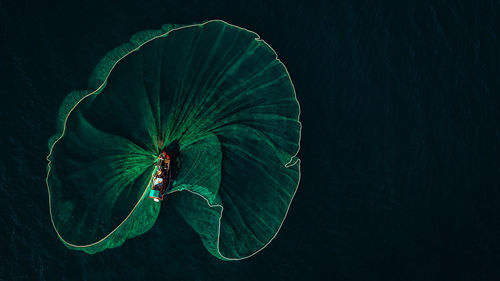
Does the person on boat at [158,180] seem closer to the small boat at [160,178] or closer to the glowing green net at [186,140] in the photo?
the small boat at [160,178]

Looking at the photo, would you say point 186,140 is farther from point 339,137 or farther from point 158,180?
point 339,137

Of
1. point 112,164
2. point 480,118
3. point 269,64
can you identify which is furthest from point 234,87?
point 480,118

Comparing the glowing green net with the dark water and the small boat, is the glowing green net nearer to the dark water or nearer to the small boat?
the small boat

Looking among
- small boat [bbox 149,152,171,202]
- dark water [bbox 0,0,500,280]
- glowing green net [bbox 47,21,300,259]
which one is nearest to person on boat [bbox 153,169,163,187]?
small boat [bbox 149,152,171,202]

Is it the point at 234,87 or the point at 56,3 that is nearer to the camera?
the point at 234,87

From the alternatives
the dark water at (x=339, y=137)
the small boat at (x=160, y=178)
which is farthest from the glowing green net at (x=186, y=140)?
the dark water at (x=339, y=137)

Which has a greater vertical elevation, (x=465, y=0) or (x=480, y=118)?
(x=465, y=0)

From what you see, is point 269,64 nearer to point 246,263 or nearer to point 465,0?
point 246,263
